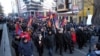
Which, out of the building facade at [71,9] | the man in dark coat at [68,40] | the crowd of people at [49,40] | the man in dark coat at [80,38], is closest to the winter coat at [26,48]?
the crowd of people at [49,40]

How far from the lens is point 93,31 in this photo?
2597 cm

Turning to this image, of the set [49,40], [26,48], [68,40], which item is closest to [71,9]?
[68,40]

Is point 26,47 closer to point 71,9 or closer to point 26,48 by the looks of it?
point 26,48

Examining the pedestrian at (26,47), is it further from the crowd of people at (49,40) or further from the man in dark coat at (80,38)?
the man in dark coat at (80,38)

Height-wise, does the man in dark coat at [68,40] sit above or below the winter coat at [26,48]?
below

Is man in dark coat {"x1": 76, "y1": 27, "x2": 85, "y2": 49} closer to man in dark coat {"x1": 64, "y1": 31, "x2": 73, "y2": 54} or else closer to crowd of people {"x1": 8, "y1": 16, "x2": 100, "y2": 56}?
crowd of people {"x1": 8, "y1": 16, "x2": 100, "y2": 56}

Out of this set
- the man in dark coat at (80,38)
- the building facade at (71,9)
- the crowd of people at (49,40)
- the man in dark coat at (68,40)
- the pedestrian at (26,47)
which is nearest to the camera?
the pedestrian at (26,47)

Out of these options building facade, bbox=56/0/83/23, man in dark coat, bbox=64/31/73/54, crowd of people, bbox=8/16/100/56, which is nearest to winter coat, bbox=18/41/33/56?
crowd of people, bbox=8/16/100/56

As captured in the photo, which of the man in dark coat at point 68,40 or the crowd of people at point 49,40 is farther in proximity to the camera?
the man in dark coat at point 68,40

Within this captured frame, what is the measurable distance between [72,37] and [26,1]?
112 metres

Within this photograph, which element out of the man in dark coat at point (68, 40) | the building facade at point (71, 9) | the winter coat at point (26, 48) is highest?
the winter coat at point (26, 48)

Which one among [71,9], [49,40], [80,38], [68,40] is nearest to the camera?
[49,40]

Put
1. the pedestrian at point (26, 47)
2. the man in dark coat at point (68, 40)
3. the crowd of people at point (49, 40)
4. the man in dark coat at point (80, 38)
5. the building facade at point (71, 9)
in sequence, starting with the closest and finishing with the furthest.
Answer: the pedestrian at point (26, 47) < the crowd of people at point (49, 40) < the man in dark coat at point (68, 40) < the man in dark coat at point (80, 38) < the building facade at point (71, 9)

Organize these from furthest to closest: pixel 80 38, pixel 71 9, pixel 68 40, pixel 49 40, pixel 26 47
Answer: pixel 71 9
pixel 80 38
pixel 68 40
pixel 49 40
pixel 26 47
